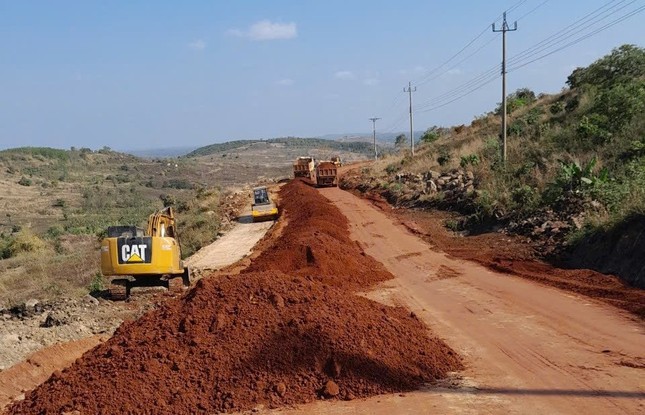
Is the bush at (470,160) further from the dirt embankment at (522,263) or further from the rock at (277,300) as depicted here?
the rock at (277,300)

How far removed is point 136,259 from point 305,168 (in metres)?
36.2

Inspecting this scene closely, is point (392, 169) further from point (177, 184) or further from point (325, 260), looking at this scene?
point (177, 184)

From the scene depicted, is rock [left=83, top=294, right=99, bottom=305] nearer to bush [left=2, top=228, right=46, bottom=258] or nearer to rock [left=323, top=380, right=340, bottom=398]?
rock [left=323, top=380, right=340, bottom=398]

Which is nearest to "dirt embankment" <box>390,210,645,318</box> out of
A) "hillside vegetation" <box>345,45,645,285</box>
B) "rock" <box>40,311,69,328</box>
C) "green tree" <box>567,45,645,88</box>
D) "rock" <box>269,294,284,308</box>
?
"hillside vegetation" <box>345,45,645,285</box>

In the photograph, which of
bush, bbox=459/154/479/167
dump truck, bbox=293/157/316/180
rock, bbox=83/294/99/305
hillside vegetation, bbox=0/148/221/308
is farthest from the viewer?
dump truck, bbox=293/157/316/180

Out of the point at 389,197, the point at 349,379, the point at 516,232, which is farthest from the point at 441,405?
the point at 389,197

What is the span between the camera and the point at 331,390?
23.9ft

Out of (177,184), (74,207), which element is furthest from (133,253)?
(177,184)

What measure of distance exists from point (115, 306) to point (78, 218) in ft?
136

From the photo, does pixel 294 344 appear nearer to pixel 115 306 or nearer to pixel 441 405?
pixel 441 405

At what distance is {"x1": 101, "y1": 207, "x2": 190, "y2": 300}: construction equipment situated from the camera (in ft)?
44.2

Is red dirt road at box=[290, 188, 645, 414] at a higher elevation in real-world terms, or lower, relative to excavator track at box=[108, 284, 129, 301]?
higher

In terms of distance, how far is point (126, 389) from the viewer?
7246mm

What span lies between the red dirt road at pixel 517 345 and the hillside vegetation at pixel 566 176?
2.59 meters
